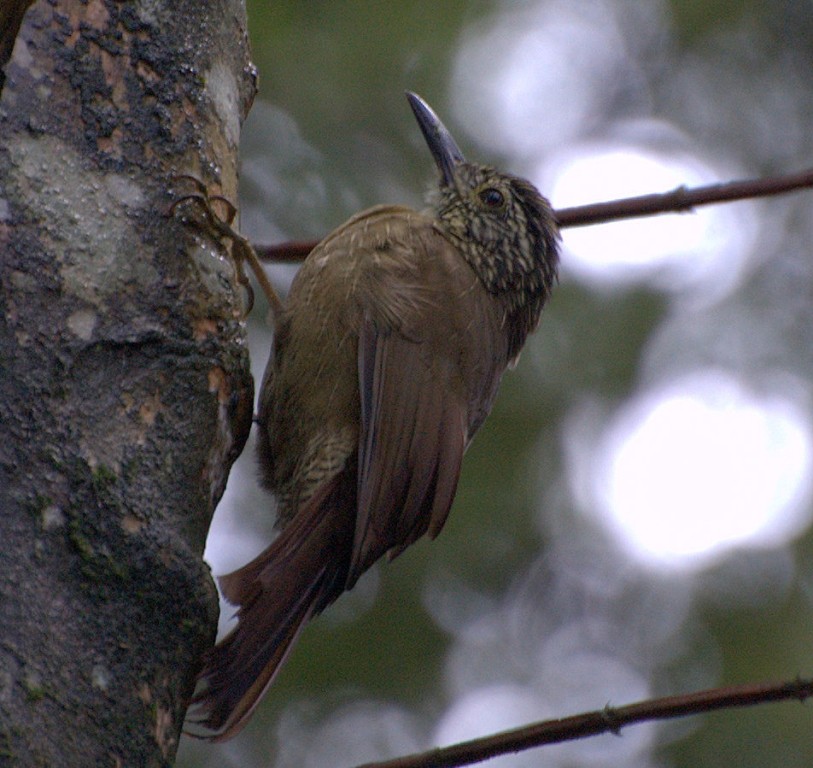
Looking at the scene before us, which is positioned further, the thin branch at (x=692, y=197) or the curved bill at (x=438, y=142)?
the curved bill at (x=438, y=142)

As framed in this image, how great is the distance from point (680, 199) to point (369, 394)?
85 centimetres

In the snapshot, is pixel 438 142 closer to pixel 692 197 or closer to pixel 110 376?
pixel 692 197

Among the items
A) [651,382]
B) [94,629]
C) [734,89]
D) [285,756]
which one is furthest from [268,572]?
[734,89]

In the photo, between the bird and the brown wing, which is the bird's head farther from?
the brown wing

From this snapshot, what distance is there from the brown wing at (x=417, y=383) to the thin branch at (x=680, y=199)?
0.49 meters

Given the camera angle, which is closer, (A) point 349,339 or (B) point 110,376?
(B) point 110,376

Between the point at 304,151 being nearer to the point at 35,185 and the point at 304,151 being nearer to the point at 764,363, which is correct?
the point at 764,363

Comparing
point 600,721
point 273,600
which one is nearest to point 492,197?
point 273,600

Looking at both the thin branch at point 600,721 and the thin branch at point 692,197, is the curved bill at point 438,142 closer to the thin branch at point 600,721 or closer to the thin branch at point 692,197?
the thin branch at point 692,197

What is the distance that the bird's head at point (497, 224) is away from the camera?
3.46 meters

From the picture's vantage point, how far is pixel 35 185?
6.12 ft

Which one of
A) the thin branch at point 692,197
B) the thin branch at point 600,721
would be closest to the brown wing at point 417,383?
the thin branch at point 692,197

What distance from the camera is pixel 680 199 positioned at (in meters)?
2.51

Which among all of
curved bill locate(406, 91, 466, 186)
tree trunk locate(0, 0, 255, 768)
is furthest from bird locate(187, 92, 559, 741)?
tree trunk locate(0, 0, 255, 768)
